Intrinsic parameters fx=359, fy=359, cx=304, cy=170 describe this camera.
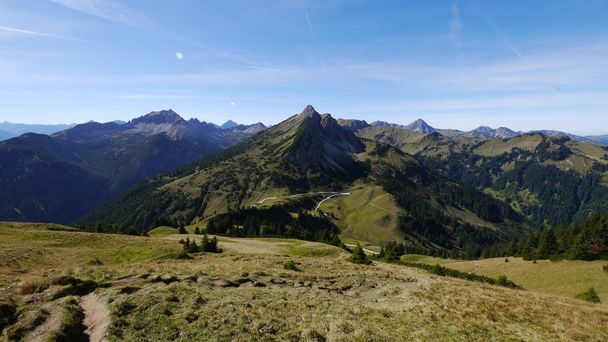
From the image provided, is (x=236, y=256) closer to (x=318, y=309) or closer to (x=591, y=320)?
(x=318, y=309)

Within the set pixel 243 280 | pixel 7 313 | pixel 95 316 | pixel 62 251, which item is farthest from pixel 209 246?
pixel 7 313

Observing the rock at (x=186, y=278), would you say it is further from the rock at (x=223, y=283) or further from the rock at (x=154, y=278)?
the rock at (x=223, y=283)

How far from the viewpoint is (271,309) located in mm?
26141

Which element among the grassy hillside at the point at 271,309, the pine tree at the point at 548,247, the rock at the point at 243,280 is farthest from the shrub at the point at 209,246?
the pine tree at the point at 548,247

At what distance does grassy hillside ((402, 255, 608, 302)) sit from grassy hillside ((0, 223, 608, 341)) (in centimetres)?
4889

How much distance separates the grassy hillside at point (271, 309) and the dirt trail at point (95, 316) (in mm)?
113

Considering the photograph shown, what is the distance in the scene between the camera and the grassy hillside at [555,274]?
71.2 m

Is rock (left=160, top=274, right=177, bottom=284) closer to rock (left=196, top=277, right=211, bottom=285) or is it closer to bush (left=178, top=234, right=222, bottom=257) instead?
rock (left=196, top=277, right=211, bottom=285)

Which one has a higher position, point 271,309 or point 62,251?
point 271,309

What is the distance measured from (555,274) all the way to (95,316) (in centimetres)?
9205

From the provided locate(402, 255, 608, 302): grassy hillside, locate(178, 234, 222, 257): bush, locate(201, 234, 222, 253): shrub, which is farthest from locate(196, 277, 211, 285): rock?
locate(402, 255, 608, 302): grassy hillside

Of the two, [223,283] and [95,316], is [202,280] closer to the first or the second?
[223,283]

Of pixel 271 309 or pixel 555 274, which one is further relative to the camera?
pixel 555 274

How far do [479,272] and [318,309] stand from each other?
279 ft
